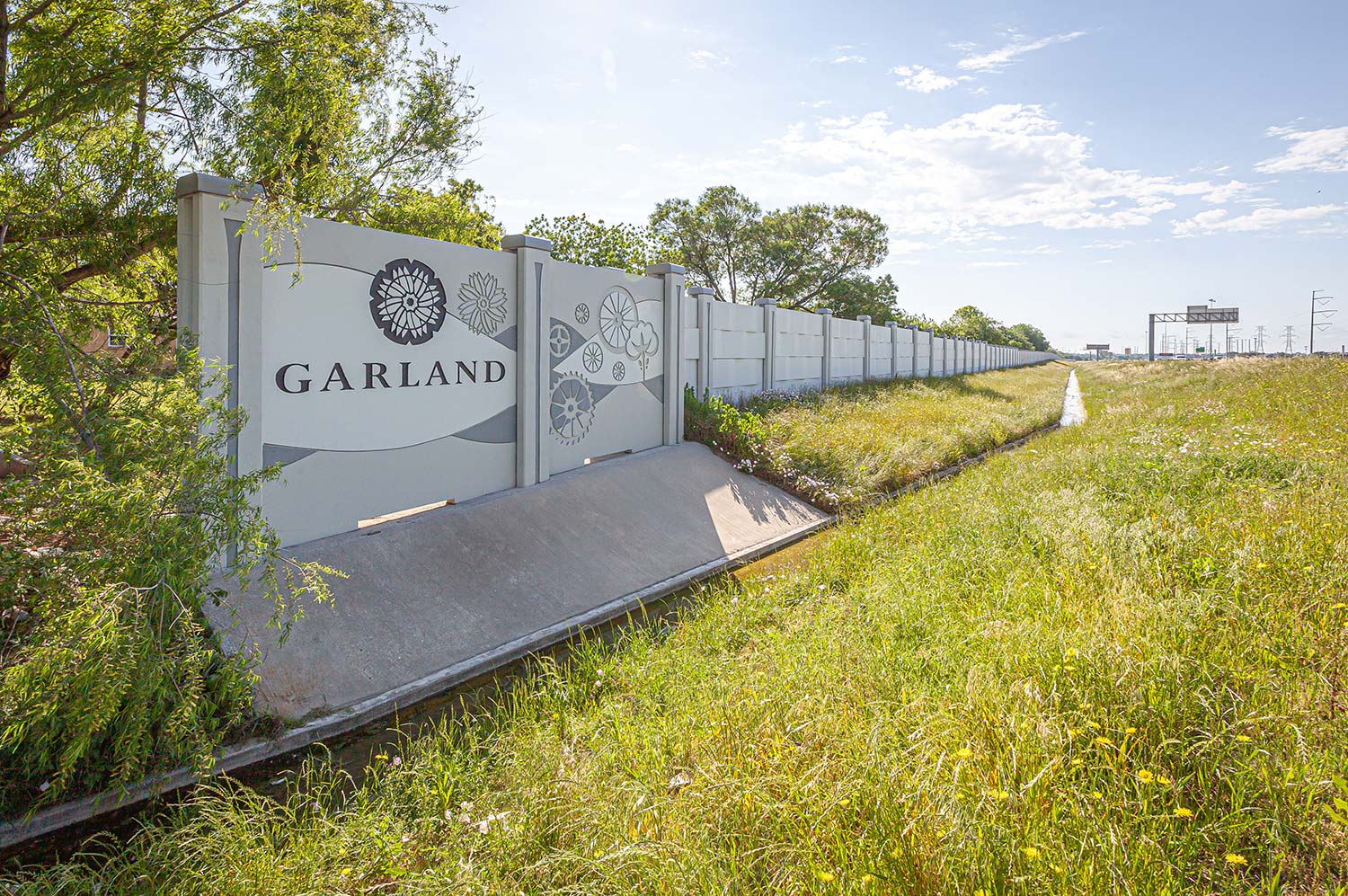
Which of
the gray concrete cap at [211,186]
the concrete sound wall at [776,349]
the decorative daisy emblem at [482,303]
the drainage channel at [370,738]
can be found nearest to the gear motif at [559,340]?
the decorative daisy emblem at [482,303]

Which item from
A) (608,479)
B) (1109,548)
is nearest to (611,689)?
(1109,548)

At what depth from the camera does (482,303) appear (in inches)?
253

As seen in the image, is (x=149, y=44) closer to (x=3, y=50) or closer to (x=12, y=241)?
(x=3, y=50)

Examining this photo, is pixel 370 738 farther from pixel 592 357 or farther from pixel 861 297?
pixel 861 297

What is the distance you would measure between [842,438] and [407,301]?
6.62 m

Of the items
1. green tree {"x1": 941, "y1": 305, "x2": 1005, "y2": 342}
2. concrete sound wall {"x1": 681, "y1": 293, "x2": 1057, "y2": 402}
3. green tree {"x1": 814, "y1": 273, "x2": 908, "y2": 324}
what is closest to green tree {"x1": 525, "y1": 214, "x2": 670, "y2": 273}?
concrete sound wall {"x1": 681, "y1": 293, "x2": 1057, "y2": 402}

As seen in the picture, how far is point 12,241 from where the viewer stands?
490cm

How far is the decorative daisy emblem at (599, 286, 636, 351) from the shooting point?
26.3ft

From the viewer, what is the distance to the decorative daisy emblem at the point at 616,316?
26.3ft

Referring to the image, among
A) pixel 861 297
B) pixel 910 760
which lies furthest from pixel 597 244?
pixel 861 297

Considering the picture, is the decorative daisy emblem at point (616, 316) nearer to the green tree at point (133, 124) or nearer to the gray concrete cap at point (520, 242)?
the gray concrete cap at point (520, 242)

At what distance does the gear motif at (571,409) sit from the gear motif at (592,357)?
0.19 meters

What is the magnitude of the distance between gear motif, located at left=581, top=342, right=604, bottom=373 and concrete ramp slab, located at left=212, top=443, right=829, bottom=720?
113 cm

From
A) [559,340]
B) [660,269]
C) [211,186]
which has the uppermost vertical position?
[660,269]
